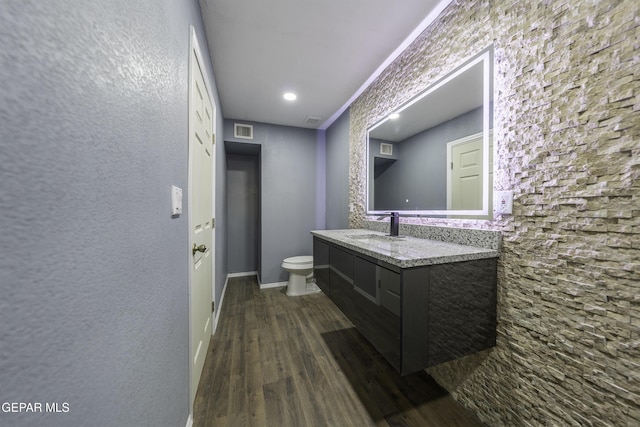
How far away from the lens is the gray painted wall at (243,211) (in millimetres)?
3861

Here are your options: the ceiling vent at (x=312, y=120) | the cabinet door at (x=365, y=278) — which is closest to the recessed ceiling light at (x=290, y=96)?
the ceiling vent at (x=312, y=120)

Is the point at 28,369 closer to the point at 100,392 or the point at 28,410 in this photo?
the point at 28,410

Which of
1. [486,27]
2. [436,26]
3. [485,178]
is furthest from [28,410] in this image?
[436,26]

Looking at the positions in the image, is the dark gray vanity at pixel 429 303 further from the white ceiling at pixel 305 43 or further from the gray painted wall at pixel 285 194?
the gray painted wall at pixel 285 194

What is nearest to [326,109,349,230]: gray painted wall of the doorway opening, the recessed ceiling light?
the recessed ceiling light

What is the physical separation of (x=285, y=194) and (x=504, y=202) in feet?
8.93

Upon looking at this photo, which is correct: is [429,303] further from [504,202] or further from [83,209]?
[83,209]

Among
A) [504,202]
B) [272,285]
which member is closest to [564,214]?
[504,202]

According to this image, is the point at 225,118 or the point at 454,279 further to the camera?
the point at 225,118

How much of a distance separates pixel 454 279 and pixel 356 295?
0.55 meters

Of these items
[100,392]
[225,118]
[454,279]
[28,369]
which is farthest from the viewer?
[225,118]

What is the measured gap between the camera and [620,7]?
2.57 feet

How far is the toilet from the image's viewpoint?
3020mm

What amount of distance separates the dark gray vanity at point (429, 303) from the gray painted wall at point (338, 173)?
172 cm
